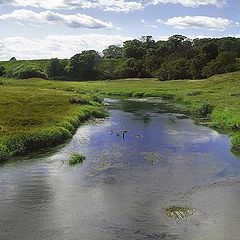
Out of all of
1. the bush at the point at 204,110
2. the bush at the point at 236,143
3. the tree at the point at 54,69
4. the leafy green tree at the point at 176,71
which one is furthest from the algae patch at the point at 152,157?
the tree at the point at 54,69

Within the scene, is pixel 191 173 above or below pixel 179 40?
below

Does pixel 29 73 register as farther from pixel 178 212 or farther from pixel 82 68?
pixel 178 212

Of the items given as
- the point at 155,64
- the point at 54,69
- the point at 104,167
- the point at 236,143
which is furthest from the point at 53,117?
the point at 54,69

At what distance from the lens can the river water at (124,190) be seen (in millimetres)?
20281

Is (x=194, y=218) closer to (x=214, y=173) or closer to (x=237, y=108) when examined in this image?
(x=214, y=173)

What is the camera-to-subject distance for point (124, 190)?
85.5 ft

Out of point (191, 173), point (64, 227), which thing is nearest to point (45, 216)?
point (64, 227)

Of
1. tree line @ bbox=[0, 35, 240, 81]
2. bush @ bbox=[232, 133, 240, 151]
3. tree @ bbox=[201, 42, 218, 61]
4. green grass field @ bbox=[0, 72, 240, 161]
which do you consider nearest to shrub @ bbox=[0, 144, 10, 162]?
green grass field @ bbox=[0, 72, 240, 161]

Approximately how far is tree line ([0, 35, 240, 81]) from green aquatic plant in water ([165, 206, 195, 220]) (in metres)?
103

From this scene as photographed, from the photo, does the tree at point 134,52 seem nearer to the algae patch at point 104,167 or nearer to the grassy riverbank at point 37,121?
the grassy riverbank at point 37,121

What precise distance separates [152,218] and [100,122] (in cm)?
3339

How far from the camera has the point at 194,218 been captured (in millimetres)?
21703

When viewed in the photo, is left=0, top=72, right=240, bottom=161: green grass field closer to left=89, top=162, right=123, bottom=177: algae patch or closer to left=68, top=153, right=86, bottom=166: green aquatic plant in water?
left=68, top=153, right=86, bottom=166: green aquatic plant in water

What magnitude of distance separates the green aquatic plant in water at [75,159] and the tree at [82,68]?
13112 cm
